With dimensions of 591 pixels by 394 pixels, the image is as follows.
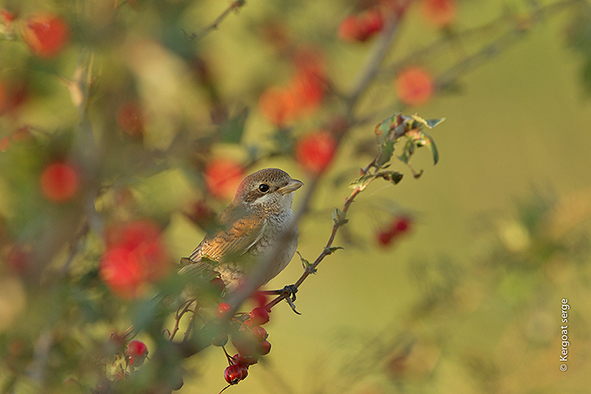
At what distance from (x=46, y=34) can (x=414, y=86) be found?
6.63 feet

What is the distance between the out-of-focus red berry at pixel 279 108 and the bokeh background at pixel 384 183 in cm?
9

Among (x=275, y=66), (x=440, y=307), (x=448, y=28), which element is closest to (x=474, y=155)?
(x=448, y=28)

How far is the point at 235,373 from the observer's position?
57.5 inches

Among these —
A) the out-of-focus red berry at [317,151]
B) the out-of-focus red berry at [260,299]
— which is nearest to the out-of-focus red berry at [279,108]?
the out-of-focus red berry at [317,151]

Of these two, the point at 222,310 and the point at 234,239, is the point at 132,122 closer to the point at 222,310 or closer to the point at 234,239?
the point at 222,310

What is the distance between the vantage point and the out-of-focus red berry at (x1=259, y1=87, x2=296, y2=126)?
8.46ft

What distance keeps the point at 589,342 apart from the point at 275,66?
2160mm

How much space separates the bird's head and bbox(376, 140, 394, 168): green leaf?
171 cm

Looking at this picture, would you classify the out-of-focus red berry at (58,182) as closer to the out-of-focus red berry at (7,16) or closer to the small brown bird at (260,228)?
the out-of-focus red berry at (7,16)

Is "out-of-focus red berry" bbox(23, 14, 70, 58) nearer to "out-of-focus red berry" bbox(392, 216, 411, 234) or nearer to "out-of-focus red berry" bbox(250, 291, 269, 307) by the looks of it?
"out-of-focus red berry" bbox(250, 291, 269, 307)

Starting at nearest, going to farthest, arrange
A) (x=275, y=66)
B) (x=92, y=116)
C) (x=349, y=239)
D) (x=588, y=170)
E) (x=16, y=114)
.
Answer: (x=92, y=116) → (x=16, y=114) → (x=275, y=66) → (x=349, y=239) → (x=588, y=170)

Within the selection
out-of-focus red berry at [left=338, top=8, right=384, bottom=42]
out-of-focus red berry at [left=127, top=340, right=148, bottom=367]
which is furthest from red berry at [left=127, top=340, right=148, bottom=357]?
out-of-focus red berry at [left=338, top=8, right=384, bottom=42]

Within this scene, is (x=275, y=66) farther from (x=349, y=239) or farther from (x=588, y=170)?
(x=588, y=170)

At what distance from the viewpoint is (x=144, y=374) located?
3.22ft
